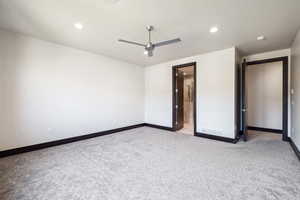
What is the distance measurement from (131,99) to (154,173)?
11.9 ft

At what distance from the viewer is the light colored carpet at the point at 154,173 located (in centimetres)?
182

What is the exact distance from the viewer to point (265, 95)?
5.26 meters

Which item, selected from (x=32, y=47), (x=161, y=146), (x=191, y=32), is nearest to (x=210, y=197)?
(x=161, y=146)

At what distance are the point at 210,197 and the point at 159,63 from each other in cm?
477

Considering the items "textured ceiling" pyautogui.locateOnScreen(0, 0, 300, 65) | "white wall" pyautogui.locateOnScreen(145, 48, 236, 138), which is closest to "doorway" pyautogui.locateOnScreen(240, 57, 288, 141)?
"white wall" pyautogui.locateOnScreen(145, 48, 236, 138)

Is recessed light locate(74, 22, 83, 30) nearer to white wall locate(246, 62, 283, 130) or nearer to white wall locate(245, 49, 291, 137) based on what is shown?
white wall locate(245, 49, 291, 137)

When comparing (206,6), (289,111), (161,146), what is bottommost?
(161,146)

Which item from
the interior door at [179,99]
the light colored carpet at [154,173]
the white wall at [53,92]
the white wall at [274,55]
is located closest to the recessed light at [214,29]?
the interior door at [179,99]

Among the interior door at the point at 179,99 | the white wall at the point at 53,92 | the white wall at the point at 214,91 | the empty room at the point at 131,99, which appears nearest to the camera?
the empty room at the point at 131,99

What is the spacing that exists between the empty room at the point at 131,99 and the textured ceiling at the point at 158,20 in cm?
2

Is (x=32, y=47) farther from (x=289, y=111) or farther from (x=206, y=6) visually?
(x=289, y=111)

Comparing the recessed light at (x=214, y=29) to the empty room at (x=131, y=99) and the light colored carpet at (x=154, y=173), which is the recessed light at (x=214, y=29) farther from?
the light colored carpet at (x=154, y=173)

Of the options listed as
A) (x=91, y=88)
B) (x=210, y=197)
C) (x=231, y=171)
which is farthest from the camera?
(x=91, y=88)

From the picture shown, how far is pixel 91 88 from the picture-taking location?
14.4 feet
